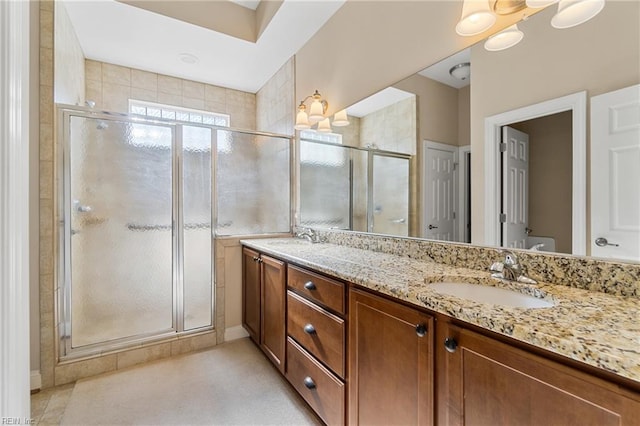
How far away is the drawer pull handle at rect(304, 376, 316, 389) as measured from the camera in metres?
1.48

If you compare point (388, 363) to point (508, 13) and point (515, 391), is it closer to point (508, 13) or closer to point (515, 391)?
point (515, 391)

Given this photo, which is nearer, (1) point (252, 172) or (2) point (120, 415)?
(2) point (120, 415)

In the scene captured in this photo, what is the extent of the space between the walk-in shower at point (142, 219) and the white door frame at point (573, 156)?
6.52 ft

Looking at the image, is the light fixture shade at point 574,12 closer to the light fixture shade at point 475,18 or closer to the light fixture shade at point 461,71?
the light fixture shade at point 475,18

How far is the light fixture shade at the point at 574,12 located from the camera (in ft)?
3.21

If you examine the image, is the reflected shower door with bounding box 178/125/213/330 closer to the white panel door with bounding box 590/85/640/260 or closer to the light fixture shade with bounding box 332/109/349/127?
the light fixture shade with bounding box 332/109/349/127

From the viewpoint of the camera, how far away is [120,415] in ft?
5.29

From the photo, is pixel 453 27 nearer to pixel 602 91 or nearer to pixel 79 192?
pixel 602 91

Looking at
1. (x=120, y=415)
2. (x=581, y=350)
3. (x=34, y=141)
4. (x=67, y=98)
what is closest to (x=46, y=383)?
(x=120, y=415)

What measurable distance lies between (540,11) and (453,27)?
40cm

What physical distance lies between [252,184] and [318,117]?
0.89 meters
